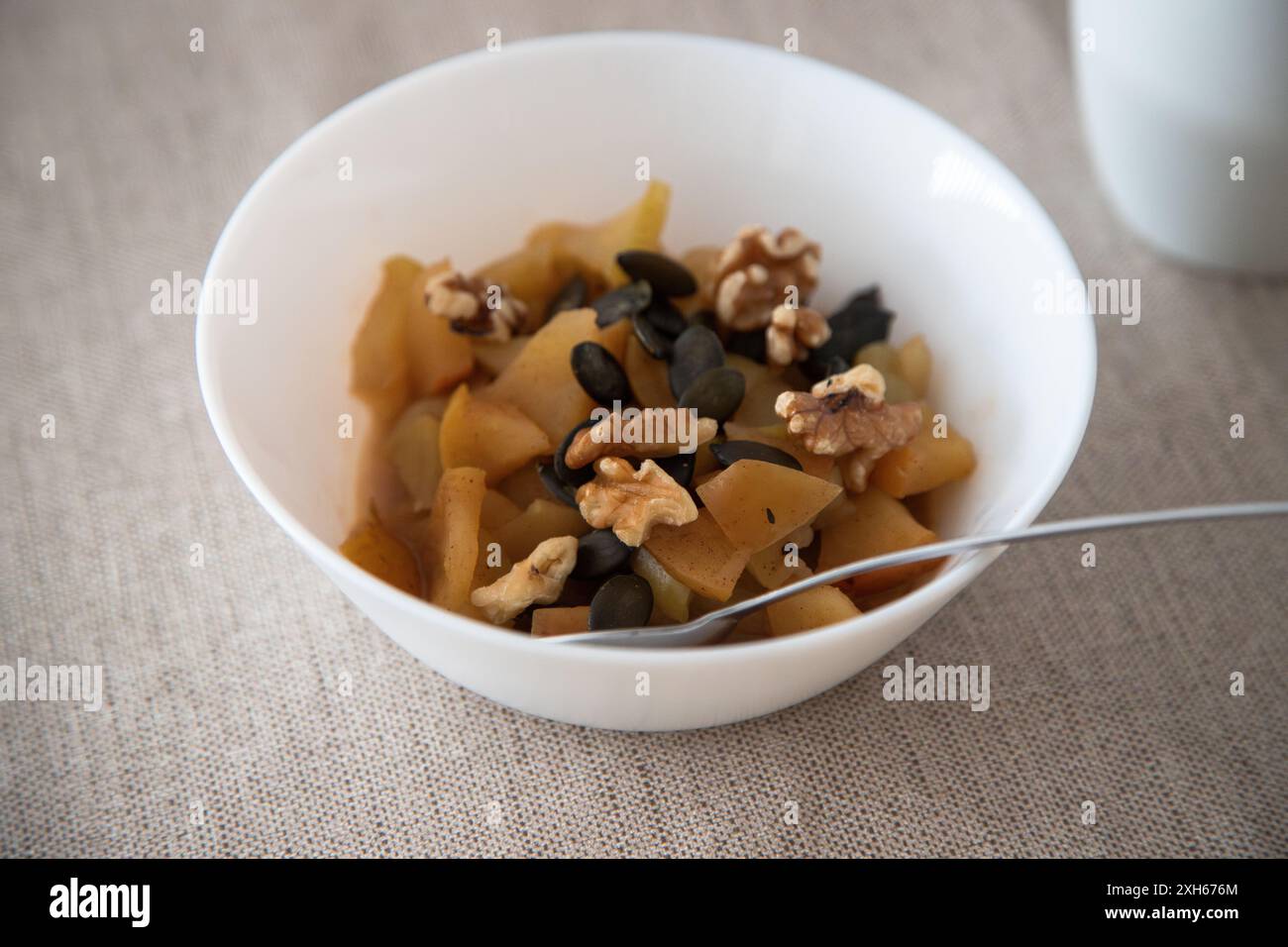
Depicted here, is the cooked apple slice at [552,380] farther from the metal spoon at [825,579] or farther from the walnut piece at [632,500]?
the metal spoon at [825,579]

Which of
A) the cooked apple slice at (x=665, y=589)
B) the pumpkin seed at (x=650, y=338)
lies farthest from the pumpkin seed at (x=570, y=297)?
the cooked apple slice at (x=665, y=589)

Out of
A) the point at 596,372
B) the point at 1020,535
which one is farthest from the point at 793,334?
the point at 1020,535

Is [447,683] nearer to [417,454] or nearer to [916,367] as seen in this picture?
[417,454]

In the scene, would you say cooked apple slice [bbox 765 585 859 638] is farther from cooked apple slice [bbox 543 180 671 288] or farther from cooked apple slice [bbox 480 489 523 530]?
cooked apple slice [bbox 543 180 671 288]

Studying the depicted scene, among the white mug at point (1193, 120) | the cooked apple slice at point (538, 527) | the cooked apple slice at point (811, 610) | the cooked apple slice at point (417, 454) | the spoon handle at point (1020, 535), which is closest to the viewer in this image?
the spoon handle at point (1020, 535)

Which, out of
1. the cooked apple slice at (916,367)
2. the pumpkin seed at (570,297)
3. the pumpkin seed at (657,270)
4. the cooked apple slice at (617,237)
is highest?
the cooked apple slice at (617,237)

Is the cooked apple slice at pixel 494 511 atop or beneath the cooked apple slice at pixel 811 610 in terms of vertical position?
atop
